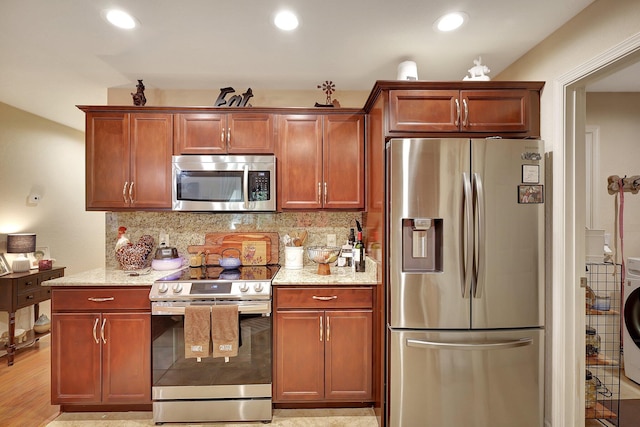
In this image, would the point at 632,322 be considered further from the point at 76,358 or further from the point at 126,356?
the point at 76,358

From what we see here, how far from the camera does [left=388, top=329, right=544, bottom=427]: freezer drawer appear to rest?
1.98 metres

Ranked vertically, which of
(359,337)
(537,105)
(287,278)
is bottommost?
(359,337)

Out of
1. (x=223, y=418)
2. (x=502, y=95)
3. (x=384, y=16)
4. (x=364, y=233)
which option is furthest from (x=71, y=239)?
(x=502, y=95)

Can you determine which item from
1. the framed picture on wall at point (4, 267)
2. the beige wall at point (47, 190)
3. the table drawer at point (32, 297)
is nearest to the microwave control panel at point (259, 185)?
the table drawer at point (32, 297)

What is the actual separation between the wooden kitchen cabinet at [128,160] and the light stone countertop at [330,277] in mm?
1159

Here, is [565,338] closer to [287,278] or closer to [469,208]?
[469,208]

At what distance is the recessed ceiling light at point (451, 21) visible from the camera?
1876 millimetres

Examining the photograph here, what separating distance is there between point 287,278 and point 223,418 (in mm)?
1063

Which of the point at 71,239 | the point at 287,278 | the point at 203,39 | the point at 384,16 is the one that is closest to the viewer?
the point at 384,16

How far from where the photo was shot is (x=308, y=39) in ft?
7.00

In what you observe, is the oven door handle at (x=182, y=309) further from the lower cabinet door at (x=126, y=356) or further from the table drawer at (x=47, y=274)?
the table drawer at (x=47, y=274)

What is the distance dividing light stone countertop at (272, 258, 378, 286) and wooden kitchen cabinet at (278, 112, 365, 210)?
1.71 feet

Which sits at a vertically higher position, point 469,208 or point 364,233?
point 469,208

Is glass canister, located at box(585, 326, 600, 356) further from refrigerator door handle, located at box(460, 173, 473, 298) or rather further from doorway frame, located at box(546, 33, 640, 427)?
refrigerator door handle, located at box(460, 173, 473, 298)
